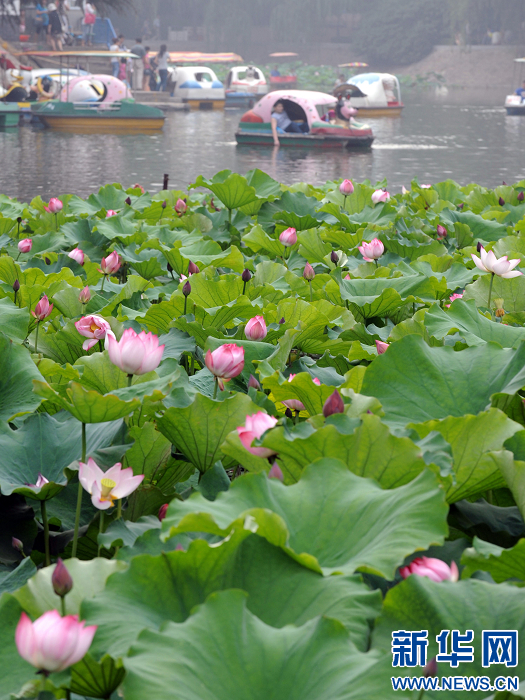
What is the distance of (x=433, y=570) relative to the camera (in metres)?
0.73

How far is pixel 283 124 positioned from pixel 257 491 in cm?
1685

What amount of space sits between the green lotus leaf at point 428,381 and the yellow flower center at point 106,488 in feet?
1.36

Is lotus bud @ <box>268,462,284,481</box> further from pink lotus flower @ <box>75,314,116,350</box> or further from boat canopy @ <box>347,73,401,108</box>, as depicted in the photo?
boat canopy @ <box>347,73,401,108</box>

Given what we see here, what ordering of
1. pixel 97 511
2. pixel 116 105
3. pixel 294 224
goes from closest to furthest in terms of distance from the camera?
pixel 97 511, pixel 294 224, pixel 116 105

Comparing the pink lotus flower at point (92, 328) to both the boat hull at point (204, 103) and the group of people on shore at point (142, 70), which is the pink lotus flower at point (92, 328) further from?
the boat hull at point (204, 103)

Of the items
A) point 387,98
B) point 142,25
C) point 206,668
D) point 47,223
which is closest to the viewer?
point 206,668

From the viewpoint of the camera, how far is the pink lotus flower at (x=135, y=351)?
Answer: 3.55 ft

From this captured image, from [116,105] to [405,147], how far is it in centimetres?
722

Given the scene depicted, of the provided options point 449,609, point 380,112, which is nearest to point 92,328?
point 449,609

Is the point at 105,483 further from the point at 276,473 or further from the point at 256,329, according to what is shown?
the point at 256,329

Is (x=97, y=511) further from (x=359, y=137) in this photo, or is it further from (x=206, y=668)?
(x=359, y=137)

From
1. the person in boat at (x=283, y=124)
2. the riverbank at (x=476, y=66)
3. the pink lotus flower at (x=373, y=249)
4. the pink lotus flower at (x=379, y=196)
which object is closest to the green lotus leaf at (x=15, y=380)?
the pink lotus flower at (x=373, y=249)

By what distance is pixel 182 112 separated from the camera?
2614 centimetres

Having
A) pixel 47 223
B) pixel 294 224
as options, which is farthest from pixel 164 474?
pixel 47 223
